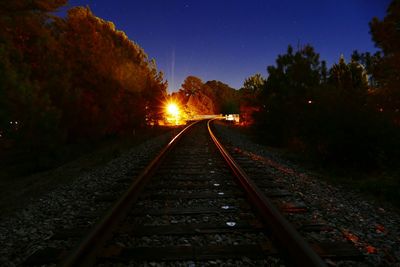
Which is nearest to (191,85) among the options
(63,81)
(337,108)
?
(63,81)

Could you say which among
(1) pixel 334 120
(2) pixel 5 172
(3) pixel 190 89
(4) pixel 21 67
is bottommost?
(2) pixel 5 172

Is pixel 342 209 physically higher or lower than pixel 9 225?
higher

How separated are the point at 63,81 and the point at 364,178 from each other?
15.9 metres

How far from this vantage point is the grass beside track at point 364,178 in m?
6.79

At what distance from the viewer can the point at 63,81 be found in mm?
17625

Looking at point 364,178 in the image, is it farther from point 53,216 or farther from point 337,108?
point 53,216

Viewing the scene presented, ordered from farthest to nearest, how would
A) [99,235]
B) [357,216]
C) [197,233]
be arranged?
[357,216] → [197,233] → [99,235]

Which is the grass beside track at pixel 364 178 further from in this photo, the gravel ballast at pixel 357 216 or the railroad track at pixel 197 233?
the railroad track at pixel 197 233

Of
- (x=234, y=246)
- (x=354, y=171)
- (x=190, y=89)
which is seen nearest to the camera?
(x=234, y=246)

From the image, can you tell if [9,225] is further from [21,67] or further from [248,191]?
[21,67]

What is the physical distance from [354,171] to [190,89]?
127 m


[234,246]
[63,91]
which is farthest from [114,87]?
[234,246]

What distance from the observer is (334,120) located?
10.2 metres

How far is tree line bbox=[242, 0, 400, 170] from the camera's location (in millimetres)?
9641
